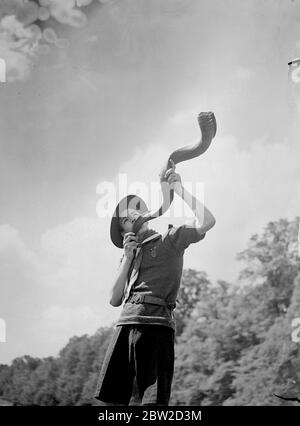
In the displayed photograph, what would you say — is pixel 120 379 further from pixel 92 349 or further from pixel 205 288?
pixel 92 349

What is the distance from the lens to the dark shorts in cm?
298

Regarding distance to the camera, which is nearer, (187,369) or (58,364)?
(187,369)

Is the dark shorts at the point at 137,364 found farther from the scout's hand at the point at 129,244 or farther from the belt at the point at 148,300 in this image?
the scout's hand at the point at 129,244

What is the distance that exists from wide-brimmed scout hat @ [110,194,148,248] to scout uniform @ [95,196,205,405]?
0.25 metres

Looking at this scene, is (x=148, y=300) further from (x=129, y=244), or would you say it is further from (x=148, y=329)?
(x=129, y=244)

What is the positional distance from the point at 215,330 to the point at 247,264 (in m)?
1.78

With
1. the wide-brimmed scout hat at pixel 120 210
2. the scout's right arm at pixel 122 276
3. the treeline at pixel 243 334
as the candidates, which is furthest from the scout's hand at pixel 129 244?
the treeline at pixel 243 334

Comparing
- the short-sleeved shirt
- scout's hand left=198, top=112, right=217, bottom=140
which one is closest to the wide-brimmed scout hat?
the short-sleeved shirt

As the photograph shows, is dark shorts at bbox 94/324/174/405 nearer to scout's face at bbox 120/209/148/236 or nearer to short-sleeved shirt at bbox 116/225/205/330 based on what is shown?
short-sleeved shirt at bbox 116/225/205/330

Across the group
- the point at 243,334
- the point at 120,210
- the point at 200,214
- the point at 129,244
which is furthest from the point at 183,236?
the point at 243,334

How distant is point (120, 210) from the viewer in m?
3.51
